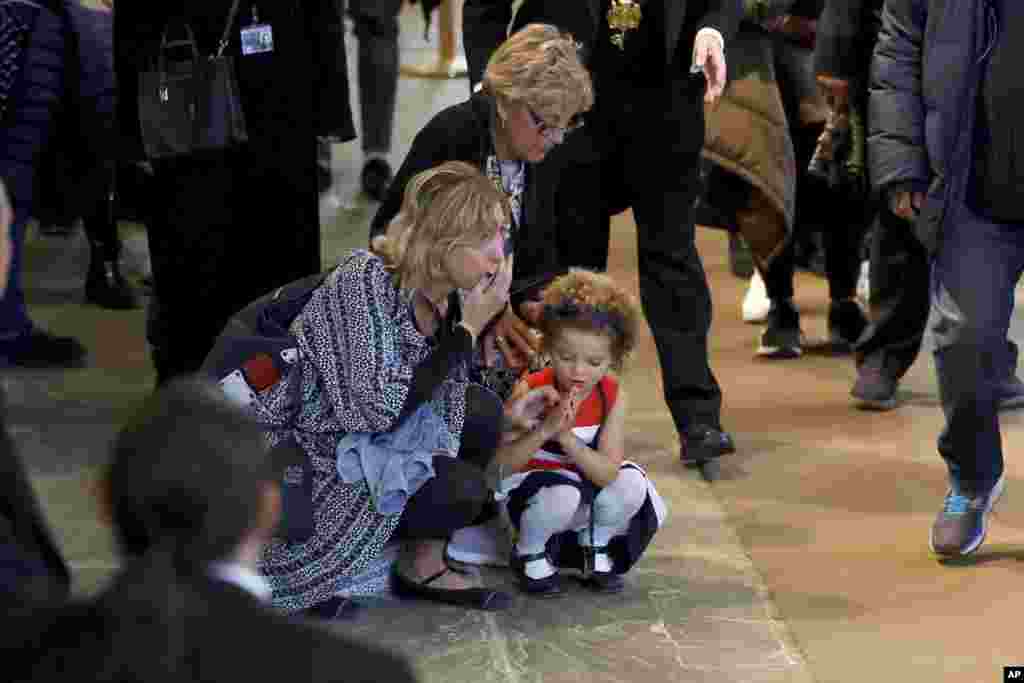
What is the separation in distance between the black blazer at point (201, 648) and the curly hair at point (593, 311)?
7.42ft

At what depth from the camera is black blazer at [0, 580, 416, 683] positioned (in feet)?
5.98

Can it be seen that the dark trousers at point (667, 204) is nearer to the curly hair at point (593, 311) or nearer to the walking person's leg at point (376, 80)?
the curly hair at point (593, 311)

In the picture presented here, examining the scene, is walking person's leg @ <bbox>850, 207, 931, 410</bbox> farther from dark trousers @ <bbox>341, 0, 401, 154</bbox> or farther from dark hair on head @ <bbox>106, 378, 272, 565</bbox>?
dark hair on head @ <bbox>106, 378, 272, 565</bbox>

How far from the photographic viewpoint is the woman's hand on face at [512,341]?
4375 mm

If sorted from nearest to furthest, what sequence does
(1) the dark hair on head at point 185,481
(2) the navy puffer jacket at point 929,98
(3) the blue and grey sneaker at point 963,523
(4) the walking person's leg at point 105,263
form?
(1) the dark hair on head at point 185,481 < (2) the navy puffer jacket at point 929,98 < (3) the blue and grey sneaker at point 963,523 < (4) the walking person's leg at point 105,263

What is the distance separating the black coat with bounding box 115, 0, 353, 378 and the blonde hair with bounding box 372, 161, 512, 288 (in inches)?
41.4

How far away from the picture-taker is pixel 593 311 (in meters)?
4.21

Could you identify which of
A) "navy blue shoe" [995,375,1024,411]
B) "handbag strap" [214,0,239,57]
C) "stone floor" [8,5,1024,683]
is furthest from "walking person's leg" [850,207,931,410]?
"handbag strap" [214,0,239,57]

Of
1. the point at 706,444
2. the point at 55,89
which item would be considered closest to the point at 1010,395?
the point at 706,444

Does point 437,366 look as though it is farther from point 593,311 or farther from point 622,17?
point 622,17

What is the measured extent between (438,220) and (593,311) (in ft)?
1.60

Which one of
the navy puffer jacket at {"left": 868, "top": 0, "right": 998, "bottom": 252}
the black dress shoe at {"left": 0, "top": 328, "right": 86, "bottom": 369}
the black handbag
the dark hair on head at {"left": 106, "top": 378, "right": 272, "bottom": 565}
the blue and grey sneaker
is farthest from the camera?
the black dress shoe at {"left": 0, "top": 328, "right": 86, "bottom": 369}

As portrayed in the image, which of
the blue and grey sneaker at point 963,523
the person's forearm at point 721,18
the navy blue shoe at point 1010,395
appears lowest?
the navy blue shoe at point 1010,395

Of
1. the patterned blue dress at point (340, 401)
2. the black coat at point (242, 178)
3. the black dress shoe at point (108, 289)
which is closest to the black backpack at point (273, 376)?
the patterned blue dress at point (340, 401)
